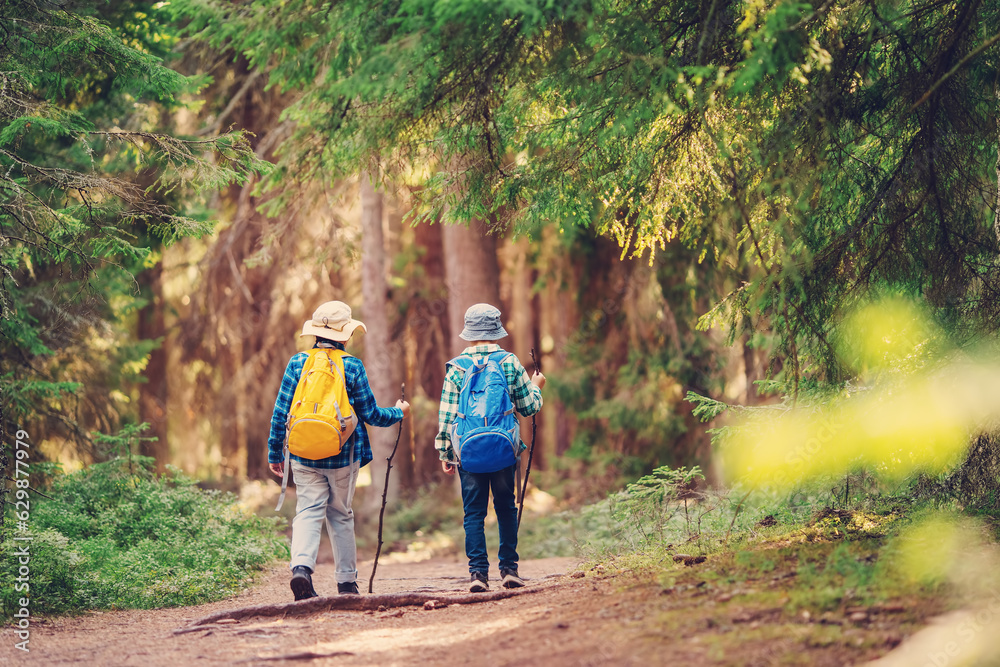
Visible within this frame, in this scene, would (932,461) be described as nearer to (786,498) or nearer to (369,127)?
(786,498)

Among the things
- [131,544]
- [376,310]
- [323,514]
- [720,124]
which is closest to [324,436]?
[323,514]

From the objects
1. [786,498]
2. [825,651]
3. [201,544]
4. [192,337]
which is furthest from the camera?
[192,337]

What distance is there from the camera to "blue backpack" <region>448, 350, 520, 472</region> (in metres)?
6.05

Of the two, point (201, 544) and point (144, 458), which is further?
point (144, 458)

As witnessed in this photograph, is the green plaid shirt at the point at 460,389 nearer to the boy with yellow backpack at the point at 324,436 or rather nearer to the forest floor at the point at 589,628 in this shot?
the boy with yellow backpack at the point at 324,436

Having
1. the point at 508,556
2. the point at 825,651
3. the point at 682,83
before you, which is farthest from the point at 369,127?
the point at 825,651

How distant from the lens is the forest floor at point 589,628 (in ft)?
12.7

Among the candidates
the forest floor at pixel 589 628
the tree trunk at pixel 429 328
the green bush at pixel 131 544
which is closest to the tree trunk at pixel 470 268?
the tree trunk at pixel 429 328

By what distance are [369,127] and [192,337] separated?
13.6m

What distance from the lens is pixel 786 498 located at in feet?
22.7

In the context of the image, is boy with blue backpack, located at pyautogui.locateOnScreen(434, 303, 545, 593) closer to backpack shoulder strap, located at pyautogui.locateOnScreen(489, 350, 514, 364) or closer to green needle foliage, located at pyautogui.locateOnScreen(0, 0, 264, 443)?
backpack shoulder strap, located at pyautogui.locateOnScreen(489, 350, 514, 364)

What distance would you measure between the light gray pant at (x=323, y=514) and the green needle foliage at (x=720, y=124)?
2.14m

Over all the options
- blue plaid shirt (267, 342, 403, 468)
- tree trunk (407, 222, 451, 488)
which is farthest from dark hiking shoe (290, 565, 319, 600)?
tree trunk (407, 222, 451, 488)

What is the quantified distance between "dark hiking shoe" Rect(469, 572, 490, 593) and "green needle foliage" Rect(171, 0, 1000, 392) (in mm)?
2691
